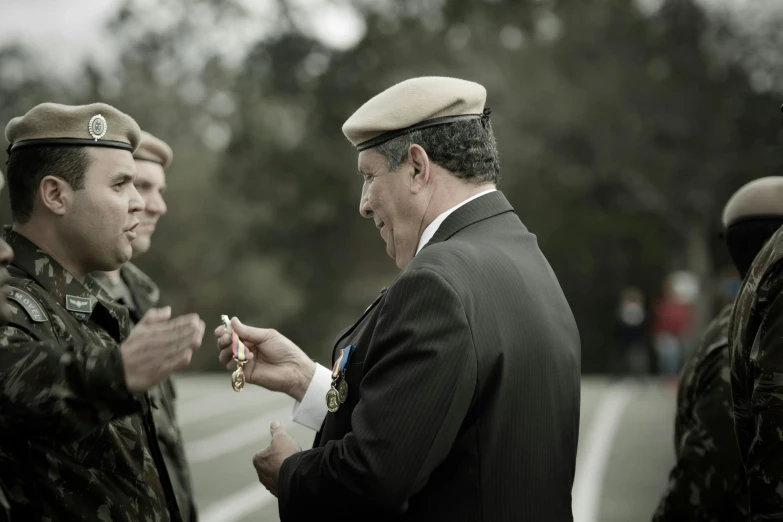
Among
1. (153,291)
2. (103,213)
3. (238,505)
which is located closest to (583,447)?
(238,505)

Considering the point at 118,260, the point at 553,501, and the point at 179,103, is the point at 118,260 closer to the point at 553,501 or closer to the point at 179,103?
the point at 553,501

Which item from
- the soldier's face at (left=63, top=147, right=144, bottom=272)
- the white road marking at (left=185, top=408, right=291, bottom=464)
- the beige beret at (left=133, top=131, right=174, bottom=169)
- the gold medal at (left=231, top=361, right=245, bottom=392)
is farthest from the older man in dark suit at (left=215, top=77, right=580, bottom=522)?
the white road marking at (left=185, top=408, right=291, bottom=464)

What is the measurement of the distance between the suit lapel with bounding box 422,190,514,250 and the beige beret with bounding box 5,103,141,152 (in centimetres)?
125

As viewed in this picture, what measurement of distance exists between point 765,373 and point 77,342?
6.49 ft

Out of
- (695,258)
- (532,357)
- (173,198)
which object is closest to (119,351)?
(532,357)

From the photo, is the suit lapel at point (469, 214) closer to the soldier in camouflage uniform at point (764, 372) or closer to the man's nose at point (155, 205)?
the soldier in camouflage uniform at point (764, 372)

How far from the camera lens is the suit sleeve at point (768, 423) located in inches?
105

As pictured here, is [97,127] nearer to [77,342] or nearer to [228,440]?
[77,342]

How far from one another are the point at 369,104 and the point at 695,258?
28659 mm

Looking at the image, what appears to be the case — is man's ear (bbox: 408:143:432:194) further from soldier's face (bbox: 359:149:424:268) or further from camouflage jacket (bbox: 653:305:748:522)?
camouflage jacket (bbox: 653:305:748:522)

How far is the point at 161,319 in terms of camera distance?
278 centimetres

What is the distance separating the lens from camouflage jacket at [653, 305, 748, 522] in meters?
4.05

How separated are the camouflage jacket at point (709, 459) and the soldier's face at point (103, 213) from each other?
2.38 m

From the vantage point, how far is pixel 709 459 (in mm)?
4082
